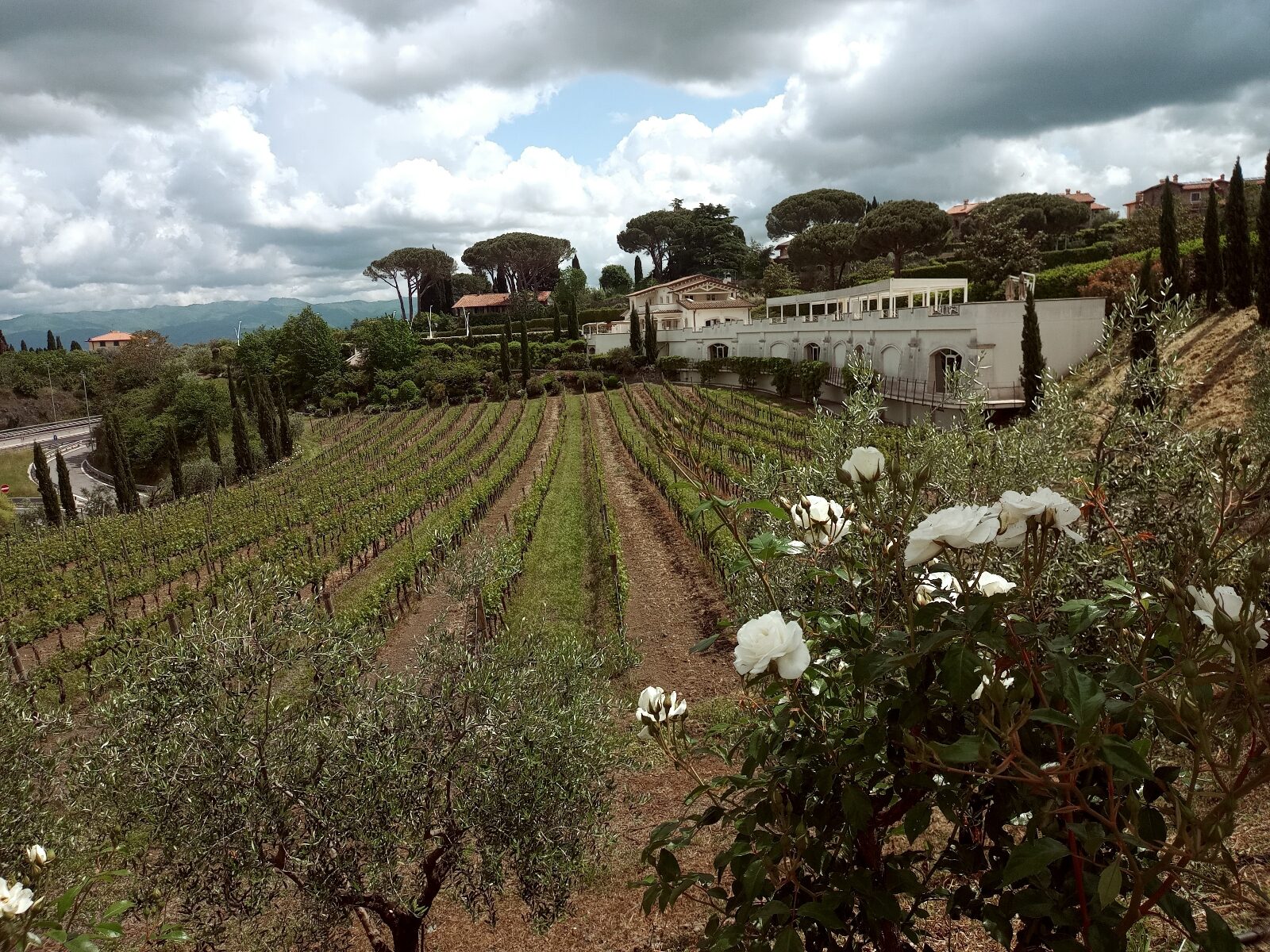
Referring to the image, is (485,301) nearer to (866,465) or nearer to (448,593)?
(448,593)

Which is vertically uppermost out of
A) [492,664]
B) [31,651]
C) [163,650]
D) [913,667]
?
[913,667]

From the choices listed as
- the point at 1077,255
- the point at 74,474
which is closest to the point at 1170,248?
the point at 1077,255

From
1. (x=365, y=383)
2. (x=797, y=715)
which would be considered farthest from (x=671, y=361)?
(x=797, y=715)

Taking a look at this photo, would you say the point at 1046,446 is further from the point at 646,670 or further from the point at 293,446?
the point at 293,446

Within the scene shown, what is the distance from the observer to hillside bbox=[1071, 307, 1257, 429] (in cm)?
1648

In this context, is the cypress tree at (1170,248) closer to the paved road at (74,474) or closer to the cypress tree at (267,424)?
the cypress tree at (267,424)

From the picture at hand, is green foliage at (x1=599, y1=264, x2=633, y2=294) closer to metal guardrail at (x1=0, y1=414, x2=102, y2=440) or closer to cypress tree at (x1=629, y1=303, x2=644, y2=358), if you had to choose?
cypress tree at (x1=629, y1=303, x2=644, y2=358)

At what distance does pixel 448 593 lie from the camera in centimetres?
970

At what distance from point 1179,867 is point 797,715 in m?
0.89

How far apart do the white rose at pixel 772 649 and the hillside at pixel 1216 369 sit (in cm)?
1635

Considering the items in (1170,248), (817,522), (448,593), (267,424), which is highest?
(1170,248)

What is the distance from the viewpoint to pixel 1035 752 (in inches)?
65.0

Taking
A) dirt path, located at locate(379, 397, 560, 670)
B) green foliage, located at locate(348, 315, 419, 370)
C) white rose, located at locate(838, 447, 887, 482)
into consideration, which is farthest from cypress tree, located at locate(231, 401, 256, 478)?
white rose, located at locate(838, 447, 887, 482)

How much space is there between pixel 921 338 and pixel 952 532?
2703 centimetres
